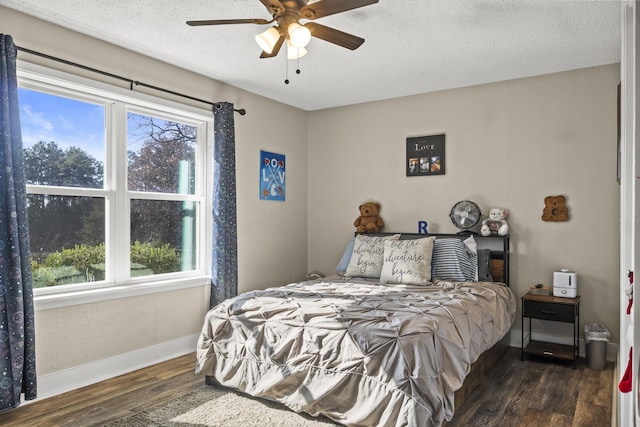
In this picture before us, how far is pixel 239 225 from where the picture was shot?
4625 mm

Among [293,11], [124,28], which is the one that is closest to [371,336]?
[293,11]

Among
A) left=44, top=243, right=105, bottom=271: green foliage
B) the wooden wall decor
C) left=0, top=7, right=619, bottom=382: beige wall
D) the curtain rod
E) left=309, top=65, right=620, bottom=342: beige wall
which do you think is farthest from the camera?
the wooden wall decor

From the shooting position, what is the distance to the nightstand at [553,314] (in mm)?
3609

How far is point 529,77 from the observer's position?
4.20m

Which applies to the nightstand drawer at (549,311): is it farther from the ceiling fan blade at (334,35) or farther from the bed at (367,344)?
the ceiling fan blade at (334,35)

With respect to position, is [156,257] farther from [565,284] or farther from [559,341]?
[559,341]

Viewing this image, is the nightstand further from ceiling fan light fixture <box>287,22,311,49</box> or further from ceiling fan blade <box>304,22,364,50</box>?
ceiling fan light fixture <box>287,22,311,49</box>

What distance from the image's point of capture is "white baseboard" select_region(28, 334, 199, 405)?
3076 mm

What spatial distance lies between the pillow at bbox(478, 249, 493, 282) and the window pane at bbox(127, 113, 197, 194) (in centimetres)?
274

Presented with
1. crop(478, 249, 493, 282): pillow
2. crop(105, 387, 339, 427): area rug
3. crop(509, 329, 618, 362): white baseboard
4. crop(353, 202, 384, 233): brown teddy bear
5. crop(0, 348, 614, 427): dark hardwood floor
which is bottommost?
crop(0, 348, 614, 427): dark hardwood floor

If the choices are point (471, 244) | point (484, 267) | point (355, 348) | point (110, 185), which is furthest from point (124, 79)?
point (484, 267)

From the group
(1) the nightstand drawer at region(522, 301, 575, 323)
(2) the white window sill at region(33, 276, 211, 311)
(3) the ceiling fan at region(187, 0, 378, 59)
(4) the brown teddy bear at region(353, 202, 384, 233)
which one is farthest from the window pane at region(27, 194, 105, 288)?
(1) the nightstand drawer at region(522, 301, 575, 323)

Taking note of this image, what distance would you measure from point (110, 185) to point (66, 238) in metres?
0.52

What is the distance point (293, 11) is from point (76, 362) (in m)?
2.79
